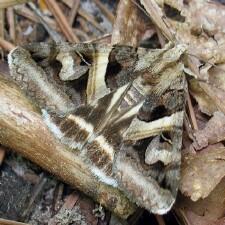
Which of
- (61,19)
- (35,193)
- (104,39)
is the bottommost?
(35,193)

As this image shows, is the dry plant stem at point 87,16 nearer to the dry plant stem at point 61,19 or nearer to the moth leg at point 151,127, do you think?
the dry plant stem at point 61,19

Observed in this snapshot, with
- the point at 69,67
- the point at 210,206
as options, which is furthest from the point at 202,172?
the point at 69,67

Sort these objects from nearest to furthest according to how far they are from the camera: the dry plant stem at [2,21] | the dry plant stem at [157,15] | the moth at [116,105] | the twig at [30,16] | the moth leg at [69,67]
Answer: the moth at [116,105] < the moth leg at [69,67] < the dry plant stem at [157,15] < the dry plant stem at [2,21] < the twig at [30,16]

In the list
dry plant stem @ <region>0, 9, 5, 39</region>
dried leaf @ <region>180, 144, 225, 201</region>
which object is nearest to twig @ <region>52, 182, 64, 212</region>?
dried leaf @ <region>180, 144, 225, 201</region>

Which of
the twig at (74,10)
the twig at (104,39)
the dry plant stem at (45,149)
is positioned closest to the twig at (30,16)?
the twig at (74,10)

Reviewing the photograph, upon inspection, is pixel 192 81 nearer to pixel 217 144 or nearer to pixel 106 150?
pixel 217 144

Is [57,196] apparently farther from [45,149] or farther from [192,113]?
[192,113]
